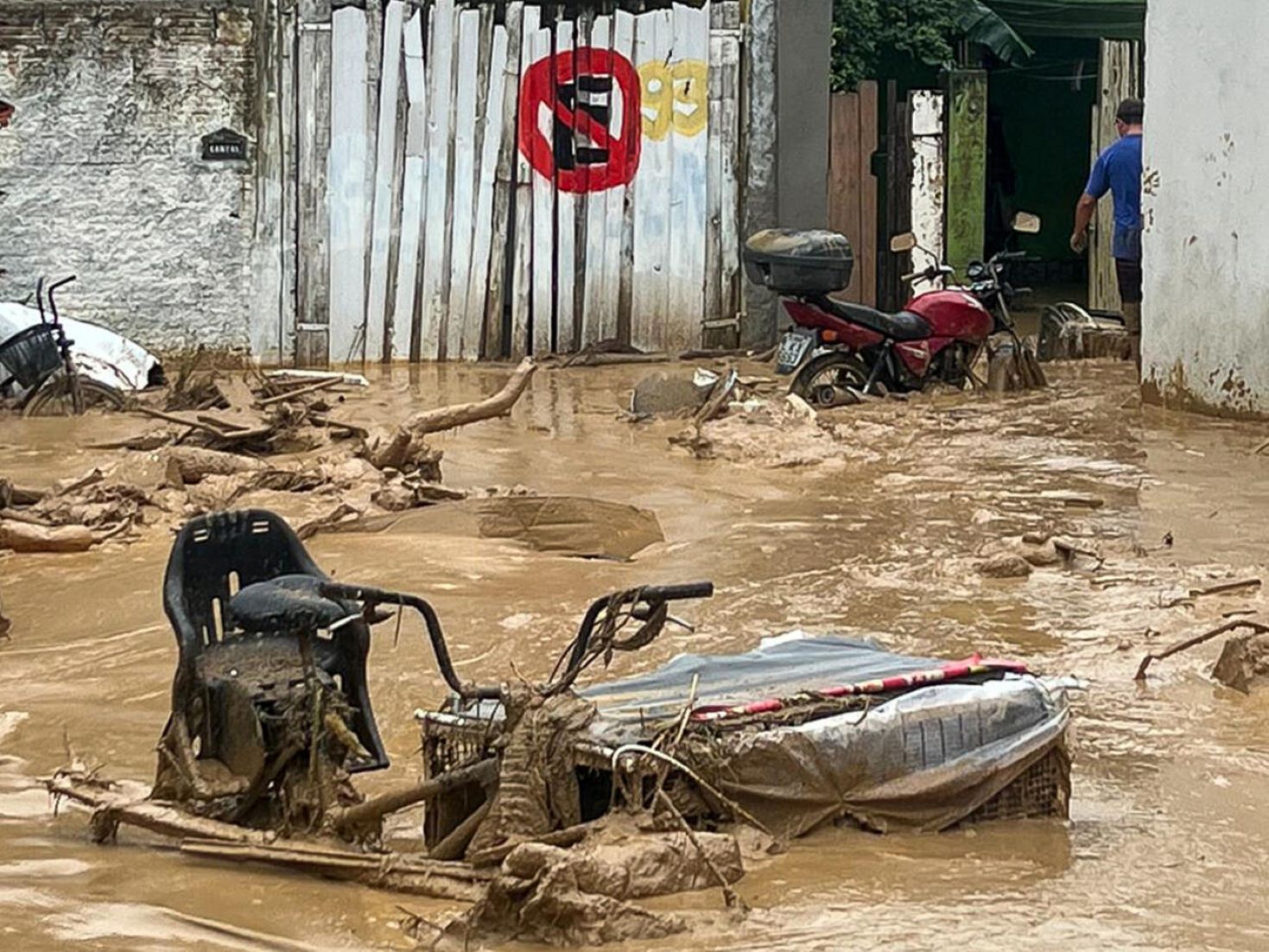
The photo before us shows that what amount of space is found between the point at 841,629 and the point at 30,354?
6.46 meters

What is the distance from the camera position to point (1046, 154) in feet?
70.2

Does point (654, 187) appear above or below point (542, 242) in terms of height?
above

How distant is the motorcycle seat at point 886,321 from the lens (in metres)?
11.6

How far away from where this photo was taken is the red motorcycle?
11414mm

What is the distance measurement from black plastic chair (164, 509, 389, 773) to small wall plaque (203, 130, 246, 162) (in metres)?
8.59

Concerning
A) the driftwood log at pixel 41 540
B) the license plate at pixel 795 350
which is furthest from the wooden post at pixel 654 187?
the driftwood log at pixel 41 540

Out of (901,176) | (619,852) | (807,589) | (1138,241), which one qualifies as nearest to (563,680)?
(619,852)

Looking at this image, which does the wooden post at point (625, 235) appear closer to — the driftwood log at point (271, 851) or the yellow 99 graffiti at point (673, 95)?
the yellow 99 graffiti at point (673, 95)

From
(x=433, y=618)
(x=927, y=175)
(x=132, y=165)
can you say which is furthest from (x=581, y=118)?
(x=433, y=618)

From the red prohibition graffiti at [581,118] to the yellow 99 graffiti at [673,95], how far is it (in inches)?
3.0

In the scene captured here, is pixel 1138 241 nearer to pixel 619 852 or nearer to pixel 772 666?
pixel 772 666

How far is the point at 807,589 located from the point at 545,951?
11.1 ft

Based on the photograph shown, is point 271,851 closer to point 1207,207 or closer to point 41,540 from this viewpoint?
point 41,540

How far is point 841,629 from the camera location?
262 inches
